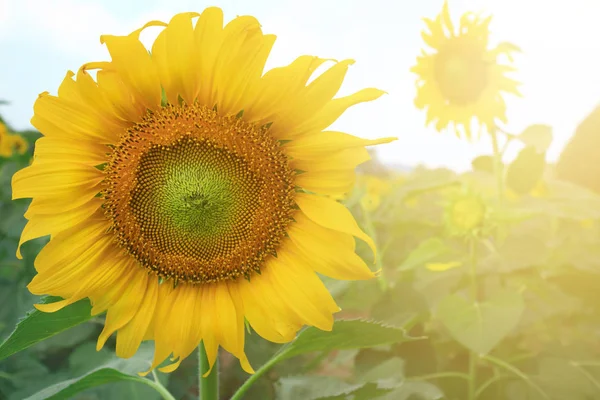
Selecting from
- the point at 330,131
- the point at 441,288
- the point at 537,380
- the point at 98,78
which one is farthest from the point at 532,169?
the point at 98,78

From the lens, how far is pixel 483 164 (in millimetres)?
2201

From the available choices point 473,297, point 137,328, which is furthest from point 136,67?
point 473,297

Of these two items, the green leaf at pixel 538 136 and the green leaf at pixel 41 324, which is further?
the green leaf at pixel 538 136

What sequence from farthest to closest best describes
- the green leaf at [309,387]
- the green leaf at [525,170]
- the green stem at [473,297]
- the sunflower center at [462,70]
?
the sunflower center at [462,70] → the green leaf at [525,170] → the green stem at [473,297] → the green leaf at [309,387]

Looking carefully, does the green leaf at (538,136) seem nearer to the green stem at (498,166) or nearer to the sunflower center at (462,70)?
the green stem at (498,166)

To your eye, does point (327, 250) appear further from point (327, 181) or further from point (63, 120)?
point (63, 120)

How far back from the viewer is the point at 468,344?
137 centimetres

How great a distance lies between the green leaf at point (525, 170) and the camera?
1.84 metres

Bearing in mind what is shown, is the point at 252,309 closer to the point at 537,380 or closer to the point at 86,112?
the point at 86,112

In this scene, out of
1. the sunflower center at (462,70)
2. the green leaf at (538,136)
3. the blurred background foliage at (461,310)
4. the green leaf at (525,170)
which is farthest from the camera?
the sunflower center at (462,70)

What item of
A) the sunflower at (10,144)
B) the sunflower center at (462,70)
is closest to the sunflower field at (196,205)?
the sunflower center at (462,70)

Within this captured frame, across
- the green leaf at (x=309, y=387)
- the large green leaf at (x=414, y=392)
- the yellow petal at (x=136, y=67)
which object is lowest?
the large green leaf at (x=414, y=392)

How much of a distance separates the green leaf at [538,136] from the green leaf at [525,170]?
0.19m

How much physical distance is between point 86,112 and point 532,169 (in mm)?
1472
